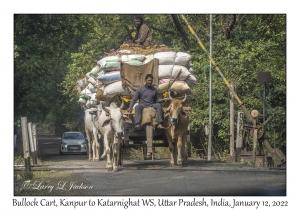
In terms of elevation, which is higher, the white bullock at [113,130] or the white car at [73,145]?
the white bullock at [113,130]

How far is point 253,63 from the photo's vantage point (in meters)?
29.7

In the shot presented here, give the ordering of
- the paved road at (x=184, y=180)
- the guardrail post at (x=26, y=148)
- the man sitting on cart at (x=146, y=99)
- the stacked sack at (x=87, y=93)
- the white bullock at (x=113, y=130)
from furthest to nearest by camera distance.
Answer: the stacked sack at (x=87, y=93) < the man sitting on cart at (x=146, y=99) < the white bullock at (x=113, y=130) < the guardrail post at (x=26, y=148) < the paved road at (x=184, y=180)

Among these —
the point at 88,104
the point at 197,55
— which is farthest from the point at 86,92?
the point at 197,55

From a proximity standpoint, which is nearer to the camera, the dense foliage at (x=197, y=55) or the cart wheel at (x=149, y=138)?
the cart wheel at (x=149, y=138)

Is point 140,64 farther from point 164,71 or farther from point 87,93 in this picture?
point 87,93

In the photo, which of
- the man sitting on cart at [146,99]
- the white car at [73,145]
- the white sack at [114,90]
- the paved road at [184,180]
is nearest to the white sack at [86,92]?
the white sack at [114,90]

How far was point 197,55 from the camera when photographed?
3053cm

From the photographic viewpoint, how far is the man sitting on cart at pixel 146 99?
62.1 feet

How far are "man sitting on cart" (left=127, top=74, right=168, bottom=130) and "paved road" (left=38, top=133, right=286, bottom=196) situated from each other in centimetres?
122

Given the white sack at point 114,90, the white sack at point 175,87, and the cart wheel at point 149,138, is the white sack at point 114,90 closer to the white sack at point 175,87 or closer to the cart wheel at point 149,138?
the white sack at point 175,87

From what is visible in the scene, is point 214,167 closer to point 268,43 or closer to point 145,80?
point 145,80

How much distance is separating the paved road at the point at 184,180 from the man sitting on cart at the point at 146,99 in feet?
3.99

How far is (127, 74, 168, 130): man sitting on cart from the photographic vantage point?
18922 millimetres
